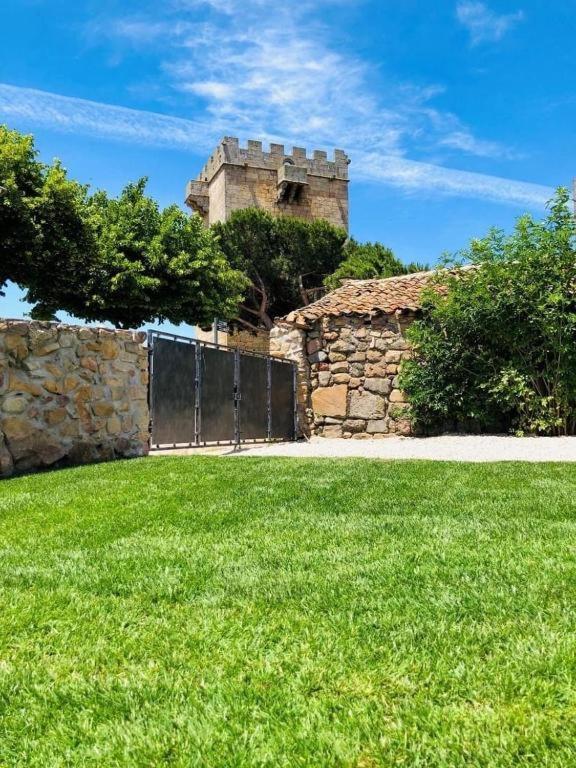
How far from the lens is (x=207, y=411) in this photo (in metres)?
9.27

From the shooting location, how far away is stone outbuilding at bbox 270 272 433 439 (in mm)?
10992

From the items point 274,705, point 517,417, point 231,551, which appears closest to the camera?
point 274,705

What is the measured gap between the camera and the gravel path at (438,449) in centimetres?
750

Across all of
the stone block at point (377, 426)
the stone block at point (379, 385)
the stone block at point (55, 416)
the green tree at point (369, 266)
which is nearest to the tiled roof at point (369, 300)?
the stone block at point (379, 385)

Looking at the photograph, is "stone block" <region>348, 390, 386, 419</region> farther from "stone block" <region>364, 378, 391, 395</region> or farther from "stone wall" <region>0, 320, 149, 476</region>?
"stone wall" <region>0, 320, 149, 476</region>

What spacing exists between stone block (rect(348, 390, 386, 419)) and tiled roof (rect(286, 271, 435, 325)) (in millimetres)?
1533

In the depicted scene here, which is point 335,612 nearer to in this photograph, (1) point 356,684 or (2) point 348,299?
(1) point 356,684

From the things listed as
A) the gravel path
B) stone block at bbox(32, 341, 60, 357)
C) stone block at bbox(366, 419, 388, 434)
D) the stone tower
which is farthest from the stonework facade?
stone block at bbox(32, 341, 60, 357)

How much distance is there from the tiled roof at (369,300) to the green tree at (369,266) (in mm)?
10082

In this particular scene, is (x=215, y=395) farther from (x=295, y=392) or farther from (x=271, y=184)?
(x=271, y=184)

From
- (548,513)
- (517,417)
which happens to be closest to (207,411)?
(517,417)

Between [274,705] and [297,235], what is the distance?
2913 cm

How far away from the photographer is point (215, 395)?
31.0ft

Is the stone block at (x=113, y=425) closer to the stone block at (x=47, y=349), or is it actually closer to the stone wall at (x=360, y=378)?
the stone block at (x=47, y=349)
